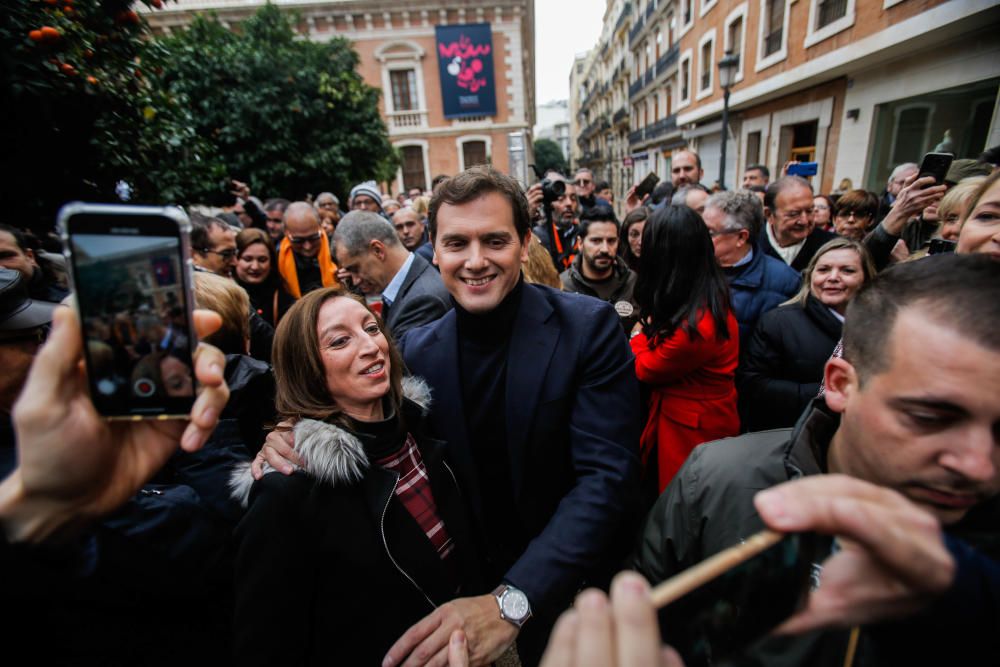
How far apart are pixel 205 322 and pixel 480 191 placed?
1.04 m

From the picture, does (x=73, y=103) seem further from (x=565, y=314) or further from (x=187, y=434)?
(x=565, y=314)

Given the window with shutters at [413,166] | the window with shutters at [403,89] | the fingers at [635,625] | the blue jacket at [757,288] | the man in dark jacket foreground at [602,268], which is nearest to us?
the fingers at [635,625]

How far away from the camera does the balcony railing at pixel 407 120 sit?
21.8 meters

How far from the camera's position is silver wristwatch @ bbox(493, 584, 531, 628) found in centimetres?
132

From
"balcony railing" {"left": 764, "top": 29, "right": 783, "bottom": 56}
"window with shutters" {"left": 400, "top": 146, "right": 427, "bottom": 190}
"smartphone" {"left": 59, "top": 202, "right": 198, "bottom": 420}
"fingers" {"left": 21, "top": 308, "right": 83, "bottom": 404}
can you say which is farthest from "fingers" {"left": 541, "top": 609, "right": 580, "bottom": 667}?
"window with shutters" {"left": 400, "top": 146, "right": 427, "bottom": 190}

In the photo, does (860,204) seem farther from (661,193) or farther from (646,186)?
(646,186)

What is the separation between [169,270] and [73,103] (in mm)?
2514

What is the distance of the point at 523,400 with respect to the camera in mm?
1538

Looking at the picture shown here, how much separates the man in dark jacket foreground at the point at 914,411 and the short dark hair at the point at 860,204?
369cm

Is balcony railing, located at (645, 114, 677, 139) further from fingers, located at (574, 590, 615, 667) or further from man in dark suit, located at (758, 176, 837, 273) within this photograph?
fingers, located at (574, 590, 615, 667)

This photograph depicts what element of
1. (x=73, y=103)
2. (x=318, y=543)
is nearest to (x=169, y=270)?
(x=318, y=543)

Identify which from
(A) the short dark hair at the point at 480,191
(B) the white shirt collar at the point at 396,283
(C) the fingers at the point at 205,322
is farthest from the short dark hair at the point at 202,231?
(C) the fingers at the point at 205,322

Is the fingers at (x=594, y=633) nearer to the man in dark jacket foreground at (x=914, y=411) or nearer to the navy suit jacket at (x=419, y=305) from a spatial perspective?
the man in dark jacket foreground at (x=914, y=411)

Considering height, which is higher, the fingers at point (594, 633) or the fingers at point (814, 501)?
the fingers at point (814, 501)
